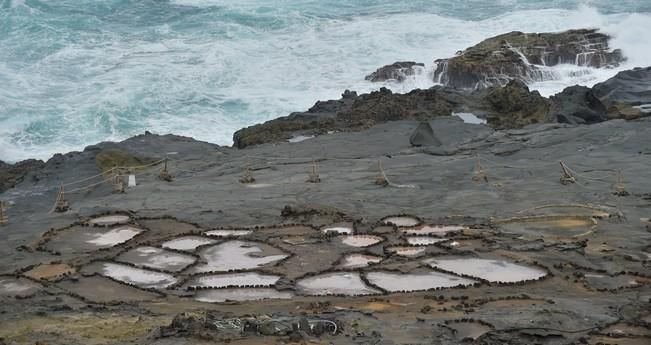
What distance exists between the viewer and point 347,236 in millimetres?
13547

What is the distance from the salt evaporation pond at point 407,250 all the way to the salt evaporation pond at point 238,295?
2295 millimetres

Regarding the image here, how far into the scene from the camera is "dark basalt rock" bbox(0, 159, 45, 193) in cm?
2024

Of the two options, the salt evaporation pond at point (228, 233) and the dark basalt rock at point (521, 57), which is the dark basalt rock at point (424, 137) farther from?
the dark basalt rock at point (521, 57)

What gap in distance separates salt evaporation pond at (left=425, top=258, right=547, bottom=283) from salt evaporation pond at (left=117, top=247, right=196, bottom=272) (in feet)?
11.7

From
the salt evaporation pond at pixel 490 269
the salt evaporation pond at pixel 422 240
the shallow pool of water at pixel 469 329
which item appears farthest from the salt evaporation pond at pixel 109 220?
the shallow pool of water at pixel 469 329

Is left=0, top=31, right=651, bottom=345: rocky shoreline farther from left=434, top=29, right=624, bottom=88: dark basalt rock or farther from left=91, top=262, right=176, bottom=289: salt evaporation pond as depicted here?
left=434, top=29, right=624, bottom=88: dark basalt rock

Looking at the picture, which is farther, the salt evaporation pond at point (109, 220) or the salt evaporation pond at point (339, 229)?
Answer: the salt evaporation pond at point (109, 220)

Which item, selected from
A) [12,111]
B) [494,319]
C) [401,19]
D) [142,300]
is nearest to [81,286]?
[142,300]

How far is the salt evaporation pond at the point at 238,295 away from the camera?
10.7 metres

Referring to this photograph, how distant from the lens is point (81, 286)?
11242mm

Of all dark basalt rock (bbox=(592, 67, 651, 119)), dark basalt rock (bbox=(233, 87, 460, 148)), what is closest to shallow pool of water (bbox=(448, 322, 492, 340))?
dark basalt rock (bbox=(233, 87, 460, 148))

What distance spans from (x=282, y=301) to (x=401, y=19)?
38.6m

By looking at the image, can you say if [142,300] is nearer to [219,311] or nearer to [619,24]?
[219,311]

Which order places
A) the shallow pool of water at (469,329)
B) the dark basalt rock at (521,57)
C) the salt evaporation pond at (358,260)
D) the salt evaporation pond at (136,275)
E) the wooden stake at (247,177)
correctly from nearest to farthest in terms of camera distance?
the shallow pool of water at (469,329), the salt evaporation pond at (136,275), the salt evaporation pond at (358,260), the wooden stake at (247,177), the dark basalt rock at (521,57)
